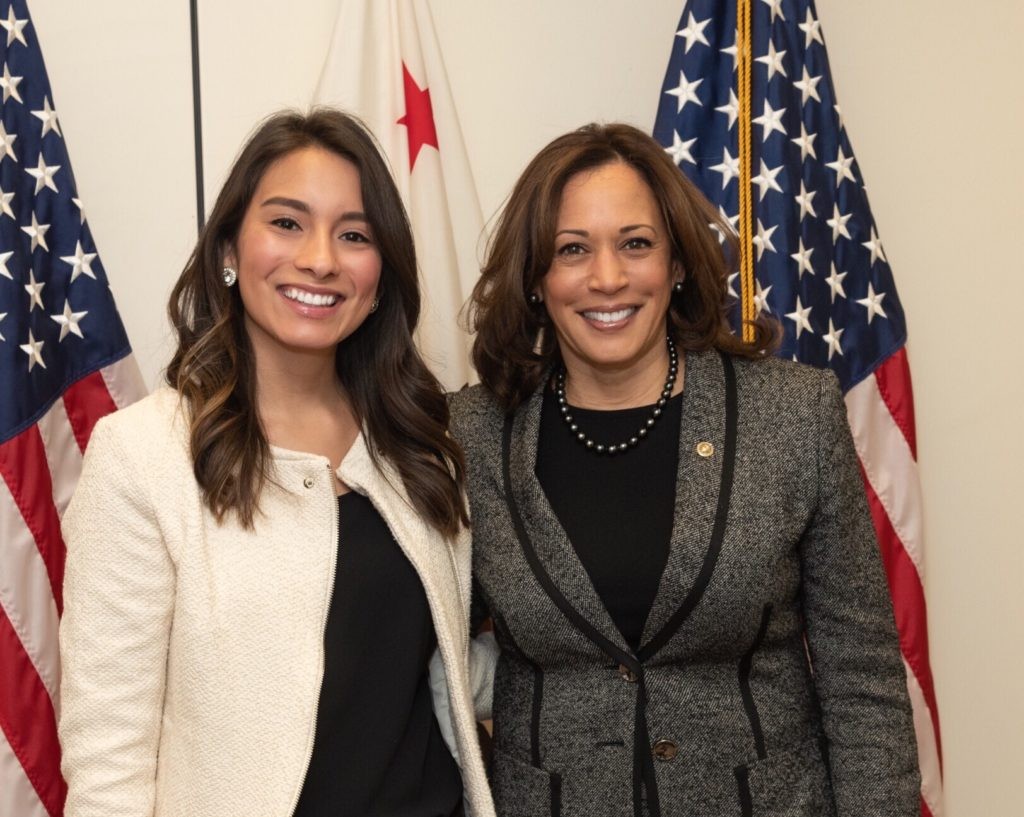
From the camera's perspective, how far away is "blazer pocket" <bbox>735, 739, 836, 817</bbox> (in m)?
1.84

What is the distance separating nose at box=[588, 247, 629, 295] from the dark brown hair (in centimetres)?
9

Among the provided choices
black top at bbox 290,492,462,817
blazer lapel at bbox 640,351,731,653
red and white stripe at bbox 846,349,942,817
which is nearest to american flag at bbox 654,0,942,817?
red and white stripe at bbox 846,349,942,817

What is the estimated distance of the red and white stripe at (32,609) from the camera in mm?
2369

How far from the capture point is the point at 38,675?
7.91 ft

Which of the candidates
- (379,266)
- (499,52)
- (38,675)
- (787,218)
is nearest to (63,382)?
(38,675)

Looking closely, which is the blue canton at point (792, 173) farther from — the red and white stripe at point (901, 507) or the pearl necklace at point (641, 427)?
the pearl necklace at point (641, 427)

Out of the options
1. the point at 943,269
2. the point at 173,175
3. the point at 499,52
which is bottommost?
the point at 943,269

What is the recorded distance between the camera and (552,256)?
2.02 metres

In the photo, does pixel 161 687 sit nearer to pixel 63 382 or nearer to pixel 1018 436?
pixel 63 382

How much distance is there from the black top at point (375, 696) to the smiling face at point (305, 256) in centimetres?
26

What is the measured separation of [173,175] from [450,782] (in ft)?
5.24

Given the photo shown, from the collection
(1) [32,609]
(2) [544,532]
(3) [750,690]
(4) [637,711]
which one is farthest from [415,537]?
(1) [32,609]

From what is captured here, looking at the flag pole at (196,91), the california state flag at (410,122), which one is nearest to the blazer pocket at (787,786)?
the california state flag at (410,122)

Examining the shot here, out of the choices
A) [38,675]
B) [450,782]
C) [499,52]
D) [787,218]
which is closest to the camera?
[450,782]
